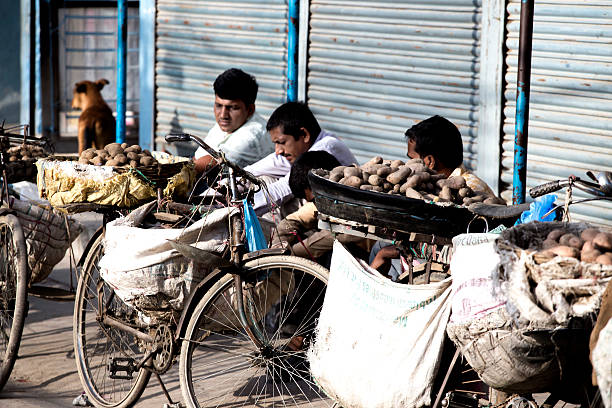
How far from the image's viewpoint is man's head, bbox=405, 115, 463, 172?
4371 mm

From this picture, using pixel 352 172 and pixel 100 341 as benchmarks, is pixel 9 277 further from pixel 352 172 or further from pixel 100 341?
pixel 352 172

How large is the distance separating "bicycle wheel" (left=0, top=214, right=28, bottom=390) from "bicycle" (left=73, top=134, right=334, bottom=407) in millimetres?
299

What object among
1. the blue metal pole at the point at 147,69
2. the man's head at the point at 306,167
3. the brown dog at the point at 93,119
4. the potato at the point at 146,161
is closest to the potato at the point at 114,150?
the potato at the point at 146,161

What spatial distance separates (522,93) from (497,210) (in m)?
1.48

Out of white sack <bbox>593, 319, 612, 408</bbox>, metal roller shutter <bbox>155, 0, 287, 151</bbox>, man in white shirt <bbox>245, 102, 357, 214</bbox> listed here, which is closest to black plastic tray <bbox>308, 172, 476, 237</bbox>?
white sack <bbox>593, 319, 612, 408</bbox>

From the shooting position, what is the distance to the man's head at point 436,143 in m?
4.37

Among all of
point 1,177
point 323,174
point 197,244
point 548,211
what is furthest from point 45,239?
point 548,211

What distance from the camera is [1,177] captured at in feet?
15.6

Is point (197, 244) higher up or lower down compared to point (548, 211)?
lower down

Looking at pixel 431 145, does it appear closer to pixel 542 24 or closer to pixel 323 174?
pixel 323 174

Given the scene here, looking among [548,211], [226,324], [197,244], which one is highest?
[548,211]

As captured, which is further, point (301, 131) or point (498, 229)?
point (301, 131)

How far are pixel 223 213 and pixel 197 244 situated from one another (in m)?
0.18

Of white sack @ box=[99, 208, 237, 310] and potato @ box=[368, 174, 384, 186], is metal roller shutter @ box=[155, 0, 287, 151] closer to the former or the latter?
white sack @ box=[99, 208, 237, 310]
